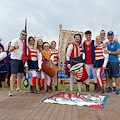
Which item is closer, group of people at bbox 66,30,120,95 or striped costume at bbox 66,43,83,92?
group of people at bbox 66,30,120,95

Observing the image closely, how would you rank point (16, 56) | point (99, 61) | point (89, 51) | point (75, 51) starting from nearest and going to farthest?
point (16, 56) → point (99, 61) → point (89, 51) → point (75, 51)

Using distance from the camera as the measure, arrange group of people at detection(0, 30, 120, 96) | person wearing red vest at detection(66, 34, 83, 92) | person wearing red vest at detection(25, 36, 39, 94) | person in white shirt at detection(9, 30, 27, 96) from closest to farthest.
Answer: person in white shirt at detection(9, 30, 27, 96)
group of people at detection(0, 30, 120, 96)
person wearing red vest at detection(25, 36, 39, 94)
person wearing red vest at detection(66, 34, 83, 92)

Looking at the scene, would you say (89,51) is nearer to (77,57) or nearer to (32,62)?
(77,57)

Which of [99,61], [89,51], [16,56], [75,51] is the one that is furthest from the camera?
[75,51]

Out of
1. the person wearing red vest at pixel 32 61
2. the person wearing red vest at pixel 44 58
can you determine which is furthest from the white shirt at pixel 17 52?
the person wearing red vest at pixel 44 58

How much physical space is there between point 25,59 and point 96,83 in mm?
2334

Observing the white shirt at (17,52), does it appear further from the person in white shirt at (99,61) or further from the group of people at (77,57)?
the person in white shirt at (99,61)

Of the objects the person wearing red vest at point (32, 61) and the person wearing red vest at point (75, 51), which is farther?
the person wearing red vest at point (75, 51)

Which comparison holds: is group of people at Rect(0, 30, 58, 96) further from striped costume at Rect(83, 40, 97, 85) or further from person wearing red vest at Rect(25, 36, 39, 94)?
striped costume at Rect(83, 40, 97, 85)

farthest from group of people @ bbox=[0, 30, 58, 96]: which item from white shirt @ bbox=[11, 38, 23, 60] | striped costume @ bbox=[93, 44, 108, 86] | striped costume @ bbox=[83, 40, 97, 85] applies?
striped costume @ bbox=[93, 44, 108, 86]

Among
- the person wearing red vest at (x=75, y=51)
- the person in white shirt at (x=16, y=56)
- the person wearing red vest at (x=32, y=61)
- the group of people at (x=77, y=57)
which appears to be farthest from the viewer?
the person wearing red vest at (x=75, y=51)

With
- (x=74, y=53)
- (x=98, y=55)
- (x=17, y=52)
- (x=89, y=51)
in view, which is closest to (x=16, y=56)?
(x=17, y=52)

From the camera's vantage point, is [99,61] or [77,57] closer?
[99,61]

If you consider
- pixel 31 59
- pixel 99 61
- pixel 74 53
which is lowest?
A: pixel 99 61
